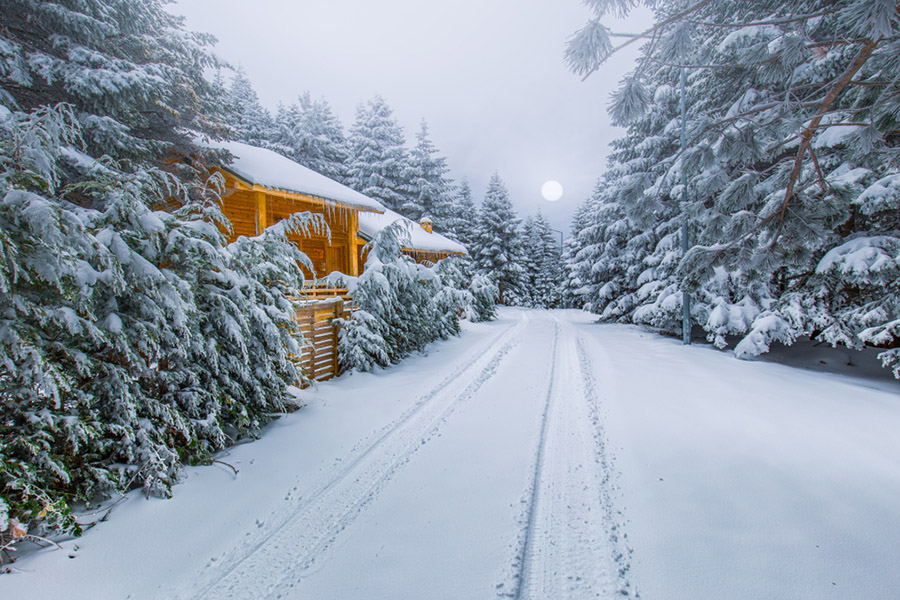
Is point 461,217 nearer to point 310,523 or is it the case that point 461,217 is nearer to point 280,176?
point 280,176

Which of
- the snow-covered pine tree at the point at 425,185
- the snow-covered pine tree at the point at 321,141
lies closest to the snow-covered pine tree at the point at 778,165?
the snow-covered pine tree at the point at 425,185

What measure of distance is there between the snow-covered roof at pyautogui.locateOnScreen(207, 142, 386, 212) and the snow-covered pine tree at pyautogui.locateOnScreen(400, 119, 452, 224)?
13.9 metres

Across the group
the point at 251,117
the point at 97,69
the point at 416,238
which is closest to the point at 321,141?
the point at 251,117

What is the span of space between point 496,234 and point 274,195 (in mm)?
20938

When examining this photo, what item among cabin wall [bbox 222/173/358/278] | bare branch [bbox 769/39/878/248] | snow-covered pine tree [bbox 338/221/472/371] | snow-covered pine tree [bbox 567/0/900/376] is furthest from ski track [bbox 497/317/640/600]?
cabin wall [bbox 222/173/358/278]

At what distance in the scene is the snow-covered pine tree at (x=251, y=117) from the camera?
2552 centimetres

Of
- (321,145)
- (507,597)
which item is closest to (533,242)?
(321,145)

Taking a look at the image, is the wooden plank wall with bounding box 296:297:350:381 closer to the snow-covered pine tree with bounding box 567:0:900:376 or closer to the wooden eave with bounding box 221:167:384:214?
the wooden eave with bounding box 221:167:384:214

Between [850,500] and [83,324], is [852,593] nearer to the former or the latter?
[850,500]

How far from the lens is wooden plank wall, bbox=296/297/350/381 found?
6469 millimetres

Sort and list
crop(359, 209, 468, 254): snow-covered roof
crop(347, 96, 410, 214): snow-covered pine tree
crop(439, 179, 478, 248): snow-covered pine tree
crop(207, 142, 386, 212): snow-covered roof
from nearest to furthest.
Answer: crop(207, 142, 386, 212): snow-covered roof, crop(359, 209, 468, 254): snow-covered roof, crop(347, 96, 410, 214): snow-covered pine tree, crop(439, 179, 478, 248): snow-covered pine tree

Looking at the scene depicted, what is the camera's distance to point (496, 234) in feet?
95.3

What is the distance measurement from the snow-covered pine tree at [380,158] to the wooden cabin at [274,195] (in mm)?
11817

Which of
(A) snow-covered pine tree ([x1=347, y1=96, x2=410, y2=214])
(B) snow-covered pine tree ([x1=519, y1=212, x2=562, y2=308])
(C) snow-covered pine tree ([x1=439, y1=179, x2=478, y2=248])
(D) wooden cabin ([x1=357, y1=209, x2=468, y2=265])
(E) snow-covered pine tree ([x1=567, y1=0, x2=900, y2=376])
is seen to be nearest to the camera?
(E) snow-covered pine tree ([x1=567, y1=0, x2=900, y2=376])
